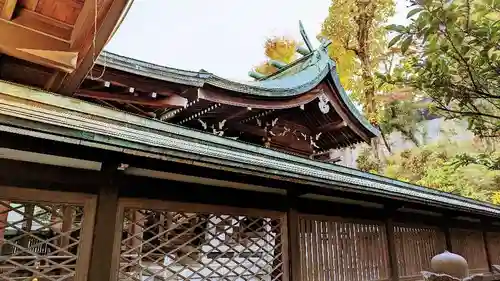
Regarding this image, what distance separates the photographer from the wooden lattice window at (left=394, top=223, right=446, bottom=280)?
25.2ft

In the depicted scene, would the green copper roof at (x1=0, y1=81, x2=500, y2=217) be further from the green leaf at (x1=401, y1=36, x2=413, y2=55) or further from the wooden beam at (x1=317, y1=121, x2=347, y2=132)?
the wooden beam at (x1=317, y1=121, x2=347, y2=132)

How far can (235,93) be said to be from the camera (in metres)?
8.91

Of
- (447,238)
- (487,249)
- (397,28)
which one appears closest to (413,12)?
(397,28)

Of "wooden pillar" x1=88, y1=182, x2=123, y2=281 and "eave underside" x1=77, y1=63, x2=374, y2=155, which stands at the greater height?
"eave underside" x1=77, y1=63, x2=374, y2=155

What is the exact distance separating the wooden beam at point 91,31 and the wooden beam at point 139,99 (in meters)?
2.81

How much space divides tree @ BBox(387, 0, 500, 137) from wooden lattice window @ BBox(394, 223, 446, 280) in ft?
9.38

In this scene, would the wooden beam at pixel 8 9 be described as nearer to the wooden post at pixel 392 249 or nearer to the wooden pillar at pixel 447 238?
the wooden post at pixel 392 249

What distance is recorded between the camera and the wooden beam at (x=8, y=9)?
3230 millimetres

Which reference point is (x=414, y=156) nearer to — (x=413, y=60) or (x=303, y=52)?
(x=303, y=52)

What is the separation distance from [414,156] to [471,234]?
45.1 feet

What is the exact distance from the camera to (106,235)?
390 cm

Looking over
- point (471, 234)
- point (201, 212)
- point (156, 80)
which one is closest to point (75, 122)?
point (201, 212)

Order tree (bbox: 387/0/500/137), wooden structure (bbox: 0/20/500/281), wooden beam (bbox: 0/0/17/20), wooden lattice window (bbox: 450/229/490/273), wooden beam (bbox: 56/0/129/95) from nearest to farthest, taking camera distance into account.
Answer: wooden beam (bbox: 56/0/129/95) → wooden beam (bbox: 0/0/17/20) → wooden structure (bbox: 0/20/500/281) → tree (bbox: 387/0/500/137) → wooden lattice window (bbox: 450/229/490/273)

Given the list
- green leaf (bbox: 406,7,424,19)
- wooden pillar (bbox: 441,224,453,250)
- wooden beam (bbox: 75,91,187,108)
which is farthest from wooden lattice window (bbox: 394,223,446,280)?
wooden beam (bbox: 75,91,187,108)
